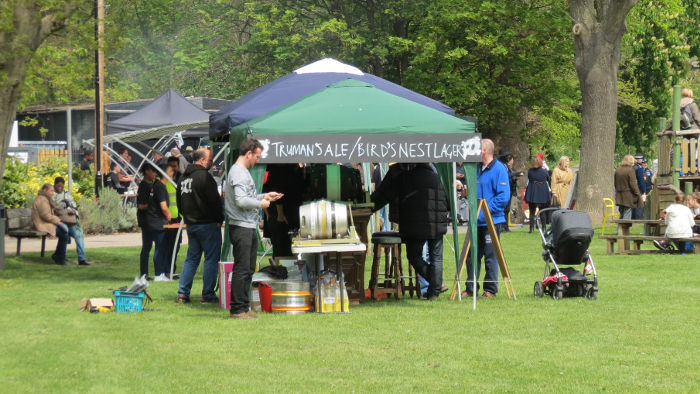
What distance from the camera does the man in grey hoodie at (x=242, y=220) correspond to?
12.1 metres

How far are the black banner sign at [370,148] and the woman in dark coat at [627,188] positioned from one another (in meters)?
12.7

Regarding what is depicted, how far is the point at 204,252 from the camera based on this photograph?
13.9 metres

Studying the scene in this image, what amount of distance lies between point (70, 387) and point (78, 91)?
12548mm

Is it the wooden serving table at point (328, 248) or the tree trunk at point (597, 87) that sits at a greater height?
the tree trunk at point (597, 87)

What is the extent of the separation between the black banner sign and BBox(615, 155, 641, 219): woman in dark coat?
12709mm

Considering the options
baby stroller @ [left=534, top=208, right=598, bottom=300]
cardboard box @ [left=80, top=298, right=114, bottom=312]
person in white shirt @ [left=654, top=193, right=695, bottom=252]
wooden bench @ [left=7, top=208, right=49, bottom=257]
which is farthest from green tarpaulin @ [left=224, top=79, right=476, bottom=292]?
person in white shirt @ [left=654, top=193, right=695, bottom=252]

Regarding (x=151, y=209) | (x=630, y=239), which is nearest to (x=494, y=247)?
(x=151, y=209)

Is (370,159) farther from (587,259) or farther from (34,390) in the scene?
(34,390)

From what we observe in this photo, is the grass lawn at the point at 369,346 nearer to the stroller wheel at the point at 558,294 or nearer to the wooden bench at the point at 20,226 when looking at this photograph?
the stroller wheel at the point at 558,294

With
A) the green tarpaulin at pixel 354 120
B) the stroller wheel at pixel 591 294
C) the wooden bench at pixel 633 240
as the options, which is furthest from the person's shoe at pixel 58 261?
the stroller wheel at pixel 591 294

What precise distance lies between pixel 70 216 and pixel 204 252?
21.7 ft

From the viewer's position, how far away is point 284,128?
12.7m

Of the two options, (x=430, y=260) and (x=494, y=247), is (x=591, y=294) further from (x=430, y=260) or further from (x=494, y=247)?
(x=430, y=260)

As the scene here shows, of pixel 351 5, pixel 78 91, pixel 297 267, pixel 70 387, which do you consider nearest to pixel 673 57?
pixel 351 5
